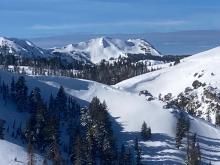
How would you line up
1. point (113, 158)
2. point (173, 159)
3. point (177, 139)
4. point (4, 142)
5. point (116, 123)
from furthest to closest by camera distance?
1. point (116, 123)
2. point (177, 139)
3. point (173, 159)
4. point (113, 158)
5. point (4, 142)

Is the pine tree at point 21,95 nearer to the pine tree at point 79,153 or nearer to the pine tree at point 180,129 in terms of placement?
the pine tree at point 180,129

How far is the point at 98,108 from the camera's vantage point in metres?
162

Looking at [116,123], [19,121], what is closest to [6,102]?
[19,121]

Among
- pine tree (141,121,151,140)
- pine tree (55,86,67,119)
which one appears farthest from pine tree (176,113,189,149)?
pine tree (55,86,67,119)

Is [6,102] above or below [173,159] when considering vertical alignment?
above

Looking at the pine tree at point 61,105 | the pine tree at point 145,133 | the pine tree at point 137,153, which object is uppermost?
the pine tree at point 61,105

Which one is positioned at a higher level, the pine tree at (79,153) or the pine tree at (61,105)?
the pine tree at (61,105)

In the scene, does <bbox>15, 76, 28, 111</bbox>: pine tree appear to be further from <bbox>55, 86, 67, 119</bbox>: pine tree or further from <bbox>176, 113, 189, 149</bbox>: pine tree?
<bbox>176, 113, 189, 149</bbox>: pine tree

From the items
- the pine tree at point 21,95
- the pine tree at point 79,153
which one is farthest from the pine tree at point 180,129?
the pine tree at point 79,153

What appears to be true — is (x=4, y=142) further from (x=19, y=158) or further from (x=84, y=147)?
(x=84, y=147)

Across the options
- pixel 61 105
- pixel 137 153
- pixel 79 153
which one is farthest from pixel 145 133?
pixel 79 153

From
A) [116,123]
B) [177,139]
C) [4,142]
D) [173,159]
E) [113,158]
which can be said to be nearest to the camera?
[4,142]

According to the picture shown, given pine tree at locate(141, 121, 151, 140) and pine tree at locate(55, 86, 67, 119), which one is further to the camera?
pine tree at locate(55, 86, 67, 119)

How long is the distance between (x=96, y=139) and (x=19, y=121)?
37952 mm
